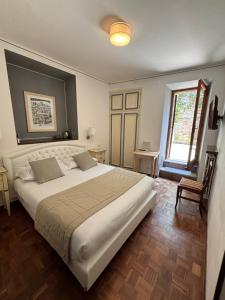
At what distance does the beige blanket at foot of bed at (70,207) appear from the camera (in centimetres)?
125

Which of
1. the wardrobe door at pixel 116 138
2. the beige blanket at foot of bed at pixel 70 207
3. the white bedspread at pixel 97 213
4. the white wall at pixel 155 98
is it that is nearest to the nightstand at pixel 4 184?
the white bedspread at pixel 97 213

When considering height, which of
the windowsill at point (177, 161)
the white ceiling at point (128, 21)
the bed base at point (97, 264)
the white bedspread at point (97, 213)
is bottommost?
the bed base at point (97, 264)

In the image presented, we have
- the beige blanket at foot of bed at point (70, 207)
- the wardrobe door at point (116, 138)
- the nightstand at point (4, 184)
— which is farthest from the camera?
the wardrobe door at point (116, 138)

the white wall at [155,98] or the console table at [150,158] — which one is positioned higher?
the white wall at [155,98]

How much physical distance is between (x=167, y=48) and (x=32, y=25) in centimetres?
205

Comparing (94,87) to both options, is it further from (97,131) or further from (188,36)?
(188,36)

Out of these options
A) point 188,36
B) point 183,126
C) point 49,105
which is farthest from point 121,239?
point 183,126

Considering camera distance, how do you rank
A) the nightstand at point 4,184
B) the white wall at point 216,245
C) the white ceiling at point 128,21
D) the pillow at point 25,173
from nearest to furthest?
the white wall at point 216,245 < the white ceiling at point 128,21 < the nightstand at point 4,184 < the pillow at point 25,173

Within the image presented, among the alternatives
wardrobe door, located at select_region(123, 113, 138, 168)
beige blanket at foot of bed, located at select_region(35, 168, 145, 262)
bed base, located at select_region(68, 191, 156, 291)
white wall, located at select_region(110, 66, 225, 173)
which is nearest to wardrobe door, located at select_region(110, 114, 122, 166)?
wardrobe door, located at select_region(123, 113, 138, 168)

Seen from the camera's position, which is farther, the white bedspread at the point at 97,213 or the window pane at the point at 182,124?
the window pane at the point at 182,124

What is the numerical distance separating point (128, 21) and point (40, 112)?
241 centimetres

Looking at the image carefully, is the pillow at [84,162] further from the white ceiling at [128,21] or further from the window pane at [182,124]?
the window pane at [182,124]

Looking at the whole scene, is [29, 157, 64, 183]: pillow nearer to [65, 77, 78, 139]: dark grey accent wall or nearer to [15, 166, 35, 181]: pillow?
[15, 166, 35, 181]: pillow

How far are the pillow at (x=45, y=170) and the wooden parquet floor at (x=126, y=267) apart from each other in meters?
0.71
